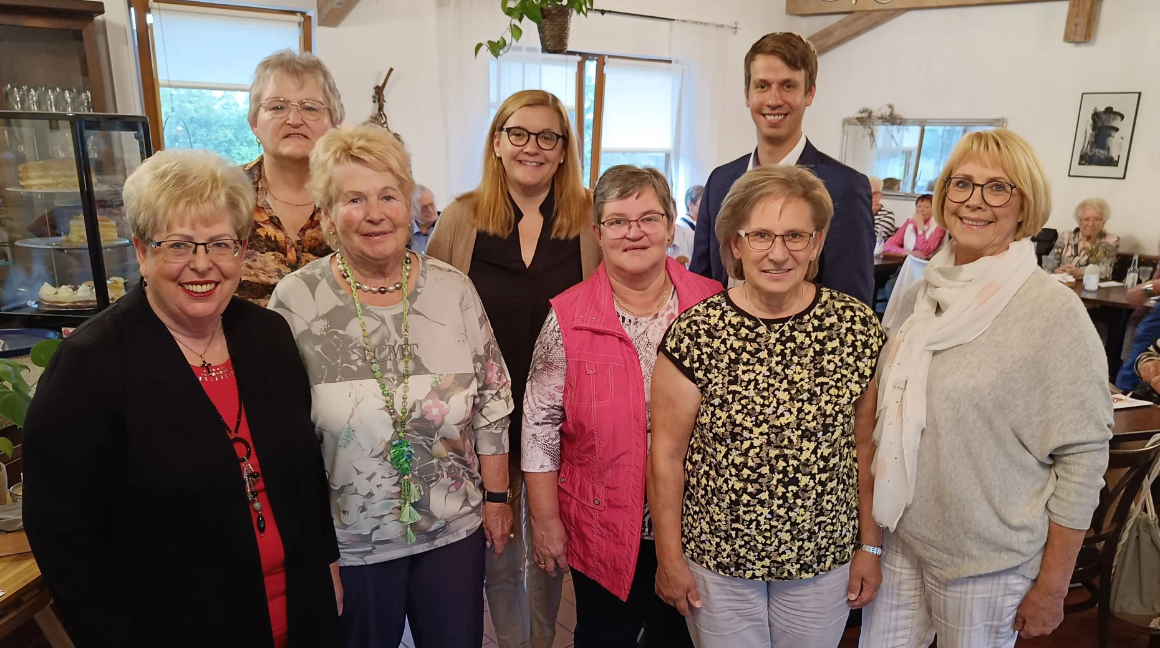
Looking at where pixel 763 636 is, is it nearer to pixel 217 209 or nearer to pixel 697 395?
pixel 697 395

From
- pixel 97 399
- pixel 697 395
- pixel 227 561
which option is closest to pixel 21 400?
pixel 97 399

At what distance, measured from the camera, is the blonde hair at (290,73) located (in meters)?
1.86

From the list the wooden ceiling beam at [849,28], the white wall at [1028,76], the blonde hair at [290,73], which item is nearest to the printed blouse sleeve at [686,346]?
the blonde hair at [290,73]

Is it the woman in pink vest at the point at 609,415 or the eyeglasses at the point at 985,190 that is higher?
the eyeglasses at the point at 985,190

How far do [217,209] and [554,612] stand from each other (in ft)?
5.23

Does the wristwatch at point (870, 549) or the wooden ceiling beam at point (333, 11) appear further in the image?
the wooden ceiling beam at point (333, 11)

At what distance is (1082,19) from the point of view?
5.85 m

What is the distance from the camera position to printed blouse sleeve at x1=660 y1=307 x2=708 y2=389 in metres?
1.50

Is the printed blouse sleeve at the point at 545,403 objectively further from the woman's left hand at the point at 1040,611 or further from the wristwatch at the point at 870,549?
the woman's left hand at the point at 1040,611

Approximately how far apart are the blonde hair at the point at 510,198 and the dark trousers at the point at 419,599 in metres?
0.86

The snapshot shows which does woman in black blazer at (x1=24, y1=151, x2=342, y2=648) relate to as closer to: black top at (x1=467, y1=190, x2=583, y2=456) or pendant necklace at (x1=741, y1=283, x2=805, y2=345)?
black top at (x1=467, y1=190, x2=583, y2=456)

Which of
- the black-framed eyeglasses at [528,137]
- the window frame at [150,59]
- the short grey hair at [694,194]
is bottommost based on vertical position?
the short grey hair at [694,194]

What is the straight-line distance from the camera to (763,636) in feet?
5.17

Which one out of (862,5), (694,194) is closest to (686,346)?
(694,194)
